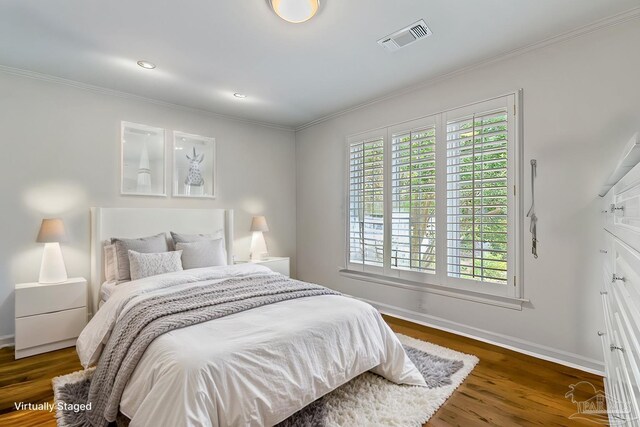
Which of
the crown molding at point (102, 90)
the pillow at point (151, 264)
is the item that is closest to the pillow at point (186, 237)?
the pillow at point (151, 264)

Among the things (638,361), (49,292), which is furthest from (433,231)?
(49,292)

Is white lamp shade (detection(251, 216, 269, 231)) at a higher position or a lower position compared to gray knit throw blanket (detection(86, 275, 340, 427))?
higher

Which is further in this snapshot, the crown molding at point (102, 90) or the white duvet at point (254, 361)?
the crown molding at point (102, 90)

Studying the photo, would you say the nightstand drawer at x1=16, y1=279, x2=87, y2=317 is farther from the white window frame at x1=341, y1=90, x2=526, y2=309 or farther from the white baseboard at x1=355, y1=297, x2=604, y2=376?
the white baseboard at x1=355, y1=297, x2=604, y2=376

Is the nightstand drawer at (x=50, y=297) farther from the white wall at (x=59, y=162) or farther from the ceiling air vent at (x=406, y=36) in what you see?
the ceiling air vent at (x=406, y=36)

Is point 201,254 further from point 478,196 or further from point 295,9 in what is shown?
point 478,196

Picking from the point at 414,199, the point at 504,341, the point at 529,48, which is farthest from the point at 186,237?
the point at 529,48

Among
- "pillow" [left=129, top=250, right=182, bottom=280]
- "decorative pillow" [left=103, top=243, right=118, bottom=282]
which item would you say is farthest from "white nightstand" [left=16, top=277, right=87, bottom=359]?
"pillow" [left=129, top=250, right=182, bottom=280]

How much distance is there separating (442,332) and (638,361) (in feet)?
7.91

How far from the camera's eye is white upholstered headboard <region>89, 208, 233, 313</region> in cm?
326

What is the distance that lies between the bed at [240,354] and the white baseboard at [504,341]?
1.11m

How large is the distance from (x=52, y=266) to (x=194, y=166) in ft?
5.86

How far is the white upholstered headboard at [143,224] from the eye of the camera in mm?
3262

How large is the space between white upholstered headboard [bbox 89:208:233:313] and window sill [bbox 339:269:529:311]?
170 centimetres
